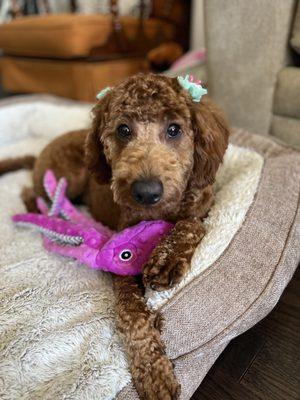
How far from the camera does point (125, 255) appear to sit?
1168mm

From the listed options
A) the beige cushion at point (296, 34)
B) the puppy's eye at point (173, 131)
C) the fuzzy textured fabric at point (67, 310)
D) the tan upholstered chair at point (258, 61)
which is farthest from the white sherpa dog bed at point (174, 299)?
the beige cushion at point (296, 34)

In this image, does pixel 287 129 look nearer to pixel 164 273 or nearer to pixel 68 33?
pixel 164 273

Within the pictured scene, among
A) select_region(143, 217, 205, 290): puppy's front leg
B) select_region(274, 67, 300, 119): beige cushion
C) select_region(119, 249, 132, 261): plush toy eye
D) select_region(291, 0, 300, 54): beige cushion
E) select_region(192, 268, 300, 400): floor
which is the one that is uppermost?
select_region(291, 0, 300, 54): beige cushion

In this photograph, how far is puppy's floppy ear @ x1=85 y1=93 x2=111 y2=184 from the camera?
4.30 ft

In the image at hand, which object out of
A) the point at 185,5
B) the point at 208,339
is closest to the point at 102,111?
the point at 208,339

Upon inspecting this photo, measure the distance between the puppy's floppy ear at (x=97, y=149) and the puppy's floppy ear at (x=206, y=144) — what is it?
315 mm

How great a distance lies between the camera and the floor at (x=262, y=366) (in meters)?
1.06

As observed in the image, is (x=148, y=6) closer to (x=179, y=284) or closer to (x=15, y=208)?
(x=15, y=208)

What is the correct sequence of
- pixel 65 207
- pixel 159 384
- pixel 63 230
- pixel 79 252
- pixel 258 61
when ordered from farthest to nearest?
pixel 258 61 < pixel 65 207 < pixel 63 230 < pixel 79 252 < pixel 159 384

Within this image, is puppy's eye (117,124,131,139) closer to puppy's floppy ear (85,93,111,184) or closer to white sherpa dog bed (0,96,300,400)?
puppy's floppy ear (85,93,111,184)

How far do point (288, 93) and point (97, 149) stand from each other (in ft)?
3.36

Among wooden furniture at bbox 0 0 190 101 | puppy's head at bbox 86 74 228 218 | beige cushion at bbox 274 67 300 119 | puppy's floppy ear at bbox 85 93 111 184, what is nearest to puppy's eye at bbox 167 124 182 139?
puppy's head at bbox 86 74 228 218

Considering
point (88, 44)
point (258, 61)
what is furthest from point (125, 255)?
point (88, 44)

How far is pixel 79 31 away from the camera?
2854mm
